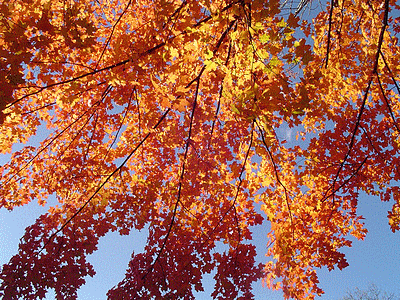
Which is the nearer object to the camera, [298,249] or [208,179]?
[208,179]

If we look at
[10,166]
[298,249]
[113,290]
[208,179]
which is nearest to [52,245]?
[113,290]

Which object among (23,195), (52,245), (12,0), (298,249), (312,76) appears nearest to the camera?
(312,76)

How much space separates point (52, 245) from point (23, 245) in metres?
0.49

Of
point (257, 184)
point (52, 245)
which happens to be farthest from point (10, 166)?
point (257, 184)

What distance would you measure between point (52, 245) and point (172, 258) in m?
1.71

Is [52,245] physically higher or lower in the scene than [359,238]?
lower

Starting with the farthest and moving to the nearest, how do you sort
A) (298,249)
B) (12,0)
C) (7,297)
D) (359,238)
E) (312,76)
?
(359,238) → (298,249) → (7,297) → (12,0) → (312,76)

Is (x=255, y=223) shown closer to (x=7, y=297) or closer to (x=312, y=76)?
(x=312, y=76)

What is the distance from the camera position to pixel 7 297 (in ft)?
11.5

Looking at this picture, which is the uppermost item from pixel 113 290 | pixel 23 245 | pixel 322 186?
pixel 322 186

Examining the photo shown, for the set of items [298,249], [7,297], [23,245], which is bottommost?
[7,297]

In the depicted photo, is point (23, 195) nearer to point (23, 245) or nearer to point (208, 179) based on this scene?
point (23, 245)

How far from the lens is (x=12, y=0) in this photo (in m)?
2.73

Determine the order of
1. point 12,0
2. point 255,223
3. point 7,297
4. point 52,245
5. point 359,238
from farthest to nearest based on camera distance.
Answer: point 359,238
point 255,223
point 52,245
point 7,297
point 12,0
